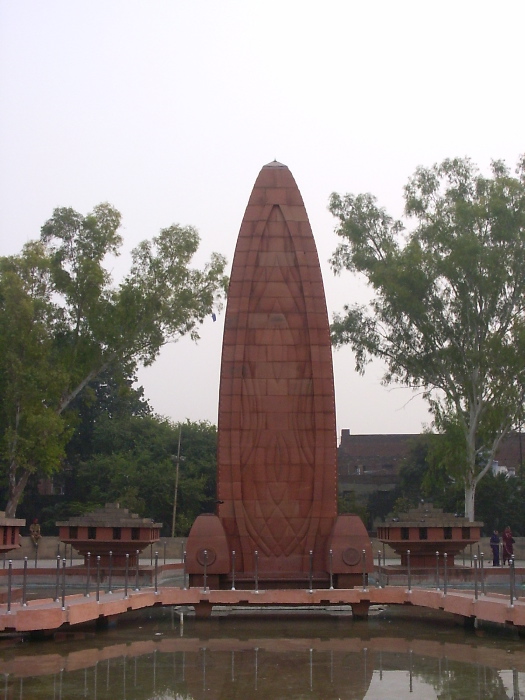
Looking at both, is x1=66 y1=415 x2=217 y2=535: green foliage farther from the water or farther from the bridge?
the water

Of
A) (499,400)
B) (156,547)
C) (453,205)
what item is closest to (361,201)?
(453,205)

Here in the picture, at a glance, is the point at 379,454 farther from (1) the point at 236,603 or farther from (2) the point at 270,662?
(2) the point at 270,662

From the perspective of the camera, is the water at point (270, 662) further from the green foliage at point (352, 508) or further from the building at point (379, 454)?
the building at point (379, 454)

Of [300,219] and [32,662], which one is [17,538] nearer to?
[32,662]

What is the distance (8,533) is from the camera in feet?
47.8

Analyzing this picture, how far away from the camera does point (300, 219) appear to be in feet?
55.8

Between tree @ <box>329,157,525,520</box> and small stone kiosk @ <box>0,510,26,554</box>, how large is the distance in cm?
1593

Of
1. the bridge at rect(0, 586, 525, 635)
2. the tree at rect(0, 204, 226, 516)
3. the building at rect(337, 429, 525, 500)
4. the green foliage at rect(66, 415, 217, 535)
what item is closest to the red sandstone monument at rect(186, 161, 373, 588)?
the bridge at rect(0, 586, 525, 635)

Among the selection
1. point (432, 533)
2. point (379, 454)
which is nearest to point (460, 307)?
point (432, 533)

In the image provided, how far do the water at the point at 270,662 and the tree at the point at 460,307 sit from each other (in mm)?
14567

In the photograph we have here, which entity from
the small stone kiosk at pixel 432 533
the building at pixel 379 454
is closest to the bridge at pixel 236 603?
the small stone kiosk at pixel 432 533

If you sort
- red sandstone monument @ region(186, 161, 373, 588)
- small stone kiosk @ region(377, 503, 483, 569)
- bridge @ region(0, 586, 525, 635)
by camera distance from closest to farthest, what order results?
1. bridge @ region(0, 586, 525, 635)
2. red sandstone monument @ region(186, 161, 373, 588)
3. small stone kiosk @ region(377, 503, 483, 569)

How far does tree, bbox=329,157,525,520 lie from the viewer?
27.7 metres

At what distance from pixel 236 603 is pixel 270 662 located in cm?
414
